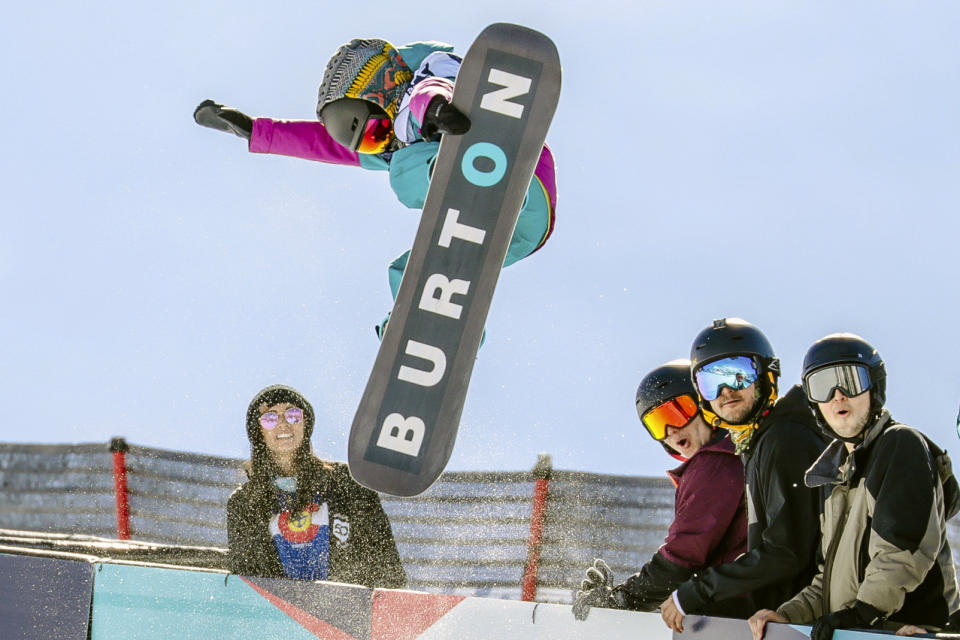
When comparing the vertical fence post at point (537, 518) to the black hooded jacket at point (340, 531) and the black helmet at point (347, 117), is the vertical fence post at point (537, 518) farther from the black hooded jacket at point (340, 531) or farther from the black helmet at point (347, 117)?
the black helmet at point (347, 117)

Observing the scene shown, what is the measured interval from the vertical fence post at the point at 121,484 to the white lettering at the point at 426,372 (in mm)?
3702

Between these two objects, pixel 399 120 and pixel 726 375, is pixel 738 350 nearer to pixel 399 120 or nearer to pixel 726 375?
pixel 726 375

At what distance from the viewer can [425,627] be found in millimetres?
3406

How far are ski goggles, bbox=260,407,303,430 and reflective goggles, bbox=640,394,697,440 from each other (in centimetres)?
134

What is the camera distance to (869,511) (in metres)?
2.68

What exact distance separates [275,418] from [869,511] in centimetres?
225

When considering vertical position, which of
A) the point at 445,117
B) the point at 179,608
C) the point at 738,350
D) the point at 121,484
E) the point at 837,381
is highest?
the point at 445,117

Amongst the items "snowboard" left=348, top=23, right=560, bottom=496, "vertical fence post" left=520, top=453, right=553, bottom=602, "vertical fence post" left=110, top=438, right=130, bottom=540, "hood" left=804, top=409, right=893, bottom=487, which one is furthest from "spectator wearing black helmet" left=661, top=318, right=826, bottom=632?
"vertical fence post" left=110, top=438, right=130, bottom=540

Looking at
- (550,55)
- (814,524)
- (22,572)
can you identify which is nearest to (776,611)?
(814,524)

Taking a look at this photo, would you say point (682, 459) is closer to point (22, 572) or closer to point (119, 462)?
point (22, 572)

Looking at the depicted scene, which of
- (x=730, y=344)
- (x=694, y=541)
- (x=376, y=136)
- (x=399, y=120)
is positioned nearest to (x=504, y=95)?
(x=399, y=120)

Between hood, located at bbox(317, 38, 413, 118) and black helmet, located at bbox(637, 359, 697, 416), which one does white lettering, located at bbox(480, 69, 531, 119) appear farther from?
black helmet, located at bbox(637, 359, 697, 416)

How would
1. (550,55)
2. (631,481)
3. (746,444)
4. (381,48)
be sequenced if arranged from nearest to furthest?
(746,444)
(550,55)
(381,48)
(631,481)

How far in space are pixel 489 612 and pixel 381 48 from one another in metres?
2.06
